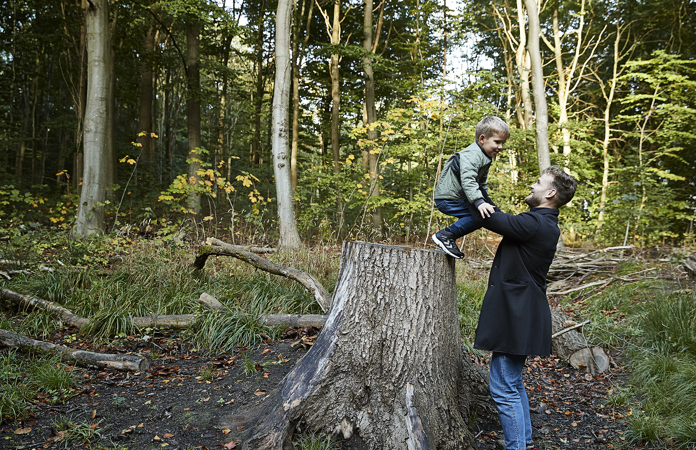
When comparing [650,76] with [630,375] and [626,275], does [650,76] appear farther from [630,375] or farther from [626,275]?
[630,375]

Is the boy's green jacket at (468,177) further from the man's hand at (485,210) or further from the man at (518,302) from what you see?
the man at (518,302)

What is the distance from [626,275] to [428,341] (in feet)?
20.5

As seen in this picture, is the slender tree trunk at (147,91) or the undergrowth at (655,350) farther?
the slender tree trunk at (147,91)

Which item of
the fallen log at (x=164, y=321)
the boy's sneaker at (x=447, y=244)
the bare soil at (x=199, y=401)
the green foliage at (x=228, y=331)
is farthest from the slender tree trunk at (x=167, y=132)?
the boy's sneaker at (x=447, y=244)

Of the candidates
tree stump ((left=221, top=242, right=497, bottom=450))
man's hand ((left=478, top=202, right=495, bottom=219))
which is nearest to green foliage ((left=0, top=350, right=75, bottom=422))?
tree stump ((left=221, top=242, right=497, bottom=450))

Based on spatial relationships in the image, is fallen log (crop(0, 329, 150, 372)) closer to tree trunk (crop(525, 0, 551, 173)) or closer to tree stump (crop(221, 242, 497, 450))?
tree stump (crop(221, 242, 497, 450))

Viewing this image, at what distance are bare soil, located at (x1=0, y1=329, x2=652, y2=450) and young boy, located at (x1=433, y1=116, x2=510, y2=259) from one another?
1600 millimetres

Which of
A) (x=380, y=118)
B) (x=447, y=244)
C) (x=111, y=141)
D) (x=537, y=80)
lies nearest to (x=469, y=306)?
(x=447, y=244)

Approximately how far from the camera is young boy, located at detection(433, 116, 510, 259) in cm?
292

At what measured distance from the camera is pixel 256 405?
3.14 metres

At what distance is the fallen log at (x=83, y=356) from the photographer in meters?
3.70

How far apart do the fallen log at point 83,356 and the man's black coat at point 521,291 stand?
304cm

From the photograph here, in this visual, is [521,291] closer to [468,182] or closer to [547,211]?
[547,211]

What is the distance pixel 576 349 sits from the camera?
4703 mm
